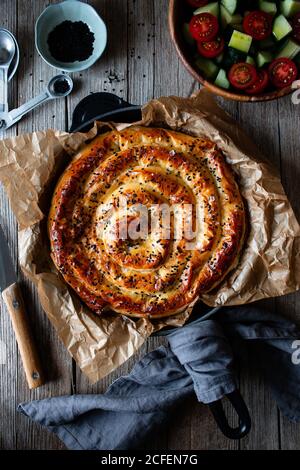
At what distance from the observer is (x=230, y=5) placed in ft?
8.98

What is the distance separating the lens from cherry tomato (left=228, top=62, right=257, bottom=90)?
2.73 m

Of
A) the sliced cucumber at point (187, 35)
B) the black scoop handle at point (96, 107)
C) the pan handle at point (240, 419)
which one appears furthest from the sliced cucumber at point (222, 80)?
the pan handle at point (240, 419)

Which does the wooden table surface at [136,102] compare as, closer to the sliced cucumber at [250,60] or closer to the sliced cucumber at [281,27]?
the sliced cucumber at [250,60]

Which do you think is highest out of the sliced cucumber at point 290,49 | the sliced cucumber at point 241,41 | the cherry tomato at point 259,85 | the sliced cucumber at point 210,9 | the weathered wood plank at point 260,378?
the sliced cucumber at point 210,9

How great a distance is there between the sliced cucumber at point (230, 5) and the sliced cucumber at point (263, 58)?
0.79 ft

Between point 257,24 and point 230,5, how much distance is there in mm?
159

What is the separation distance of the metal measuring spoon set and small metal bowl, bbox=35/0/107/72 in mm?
80

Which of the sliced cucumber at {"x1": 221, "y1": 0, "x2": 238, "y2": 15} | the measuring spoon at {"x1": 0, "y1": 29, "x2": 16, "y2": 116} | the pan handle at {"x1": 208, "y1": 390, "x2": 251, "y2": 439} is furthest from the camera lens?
the measuring spoon at {"x1": 0, "y1": 29, "x2": 16, "y2": 116}

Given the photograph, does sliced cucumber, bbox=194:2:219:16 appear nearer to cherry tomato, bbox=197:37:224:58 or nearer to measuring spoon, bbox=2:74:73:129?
cherry tomato, bbox=197:37:224:58

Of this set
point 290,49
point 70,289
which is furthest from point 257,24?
point 70,289

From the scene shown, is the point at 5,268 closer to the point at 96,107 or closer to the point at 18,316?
the point at 18,316

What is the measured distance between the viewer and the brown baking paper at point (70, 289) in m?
2.62

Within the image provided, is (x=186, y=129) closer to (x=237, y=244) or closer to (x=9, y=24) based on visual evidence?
(x=237, y=244)

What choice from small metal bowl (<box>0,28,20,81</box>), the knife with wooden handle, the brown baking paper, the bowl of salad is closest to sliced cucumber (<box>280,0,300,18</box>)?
the bowl of salad
